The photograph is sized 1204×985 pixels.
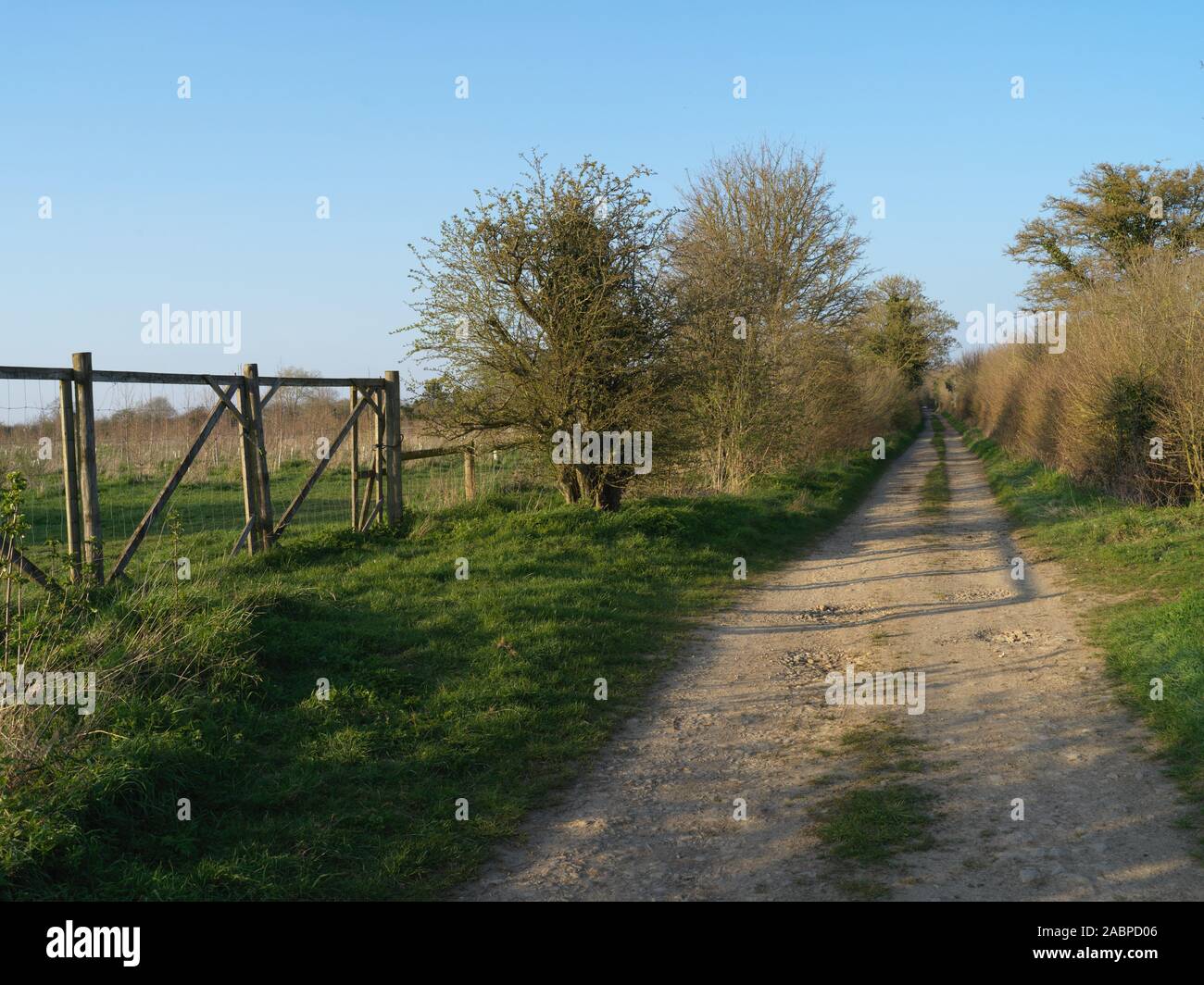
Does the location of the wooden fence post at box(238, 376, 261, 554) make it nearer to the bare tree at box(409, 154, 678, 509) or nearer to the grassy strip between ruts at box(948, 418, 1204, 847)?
the bare tree at box(409, 154, 678, 509)

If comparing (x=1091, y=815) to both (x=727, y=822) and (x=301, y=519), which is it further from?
(x=301, y=519)

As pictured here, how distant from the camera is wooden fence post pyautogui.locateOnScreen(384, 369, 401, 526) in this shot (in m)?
14.4

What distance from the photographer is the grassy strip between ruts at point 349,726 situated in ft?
14.6

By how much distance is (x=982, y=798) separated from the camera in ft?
16.9

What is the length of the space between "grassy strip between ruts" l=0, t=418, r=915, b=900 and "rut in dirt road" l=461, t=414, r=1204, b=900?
A: 48 centimetres

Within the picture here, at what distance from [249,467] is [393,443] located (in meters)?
2.95

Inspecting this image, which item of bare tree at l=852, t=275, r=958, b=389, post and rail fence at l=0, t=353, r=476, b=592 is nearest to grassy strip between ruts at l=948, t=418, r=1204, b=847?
post and rail fence at l=0, t=353, r=476, b=592

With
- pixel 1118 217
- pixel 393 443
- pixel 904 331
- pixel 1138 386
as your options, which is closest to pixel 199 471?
pixel 393 443

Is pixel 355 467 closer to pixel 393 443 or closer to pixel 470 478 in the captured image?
pixel 393 443

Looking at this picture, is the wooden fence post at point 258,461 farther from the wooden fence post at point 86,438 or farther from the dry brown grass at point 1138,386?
the dry brown grass at point 1138,386

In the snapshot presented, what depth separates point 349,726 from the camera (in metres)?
6.21

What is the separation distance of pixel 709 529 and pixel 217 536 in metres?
7.26
